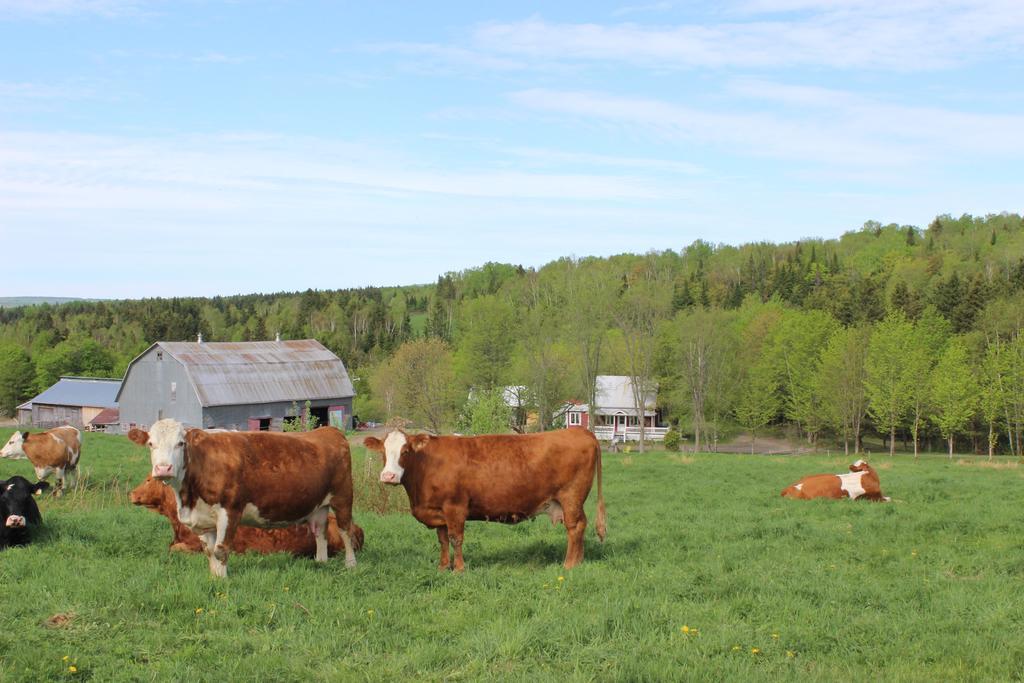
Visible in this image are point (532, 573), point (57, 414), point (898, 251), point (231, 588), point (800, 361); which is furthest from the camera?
point (898, 251)

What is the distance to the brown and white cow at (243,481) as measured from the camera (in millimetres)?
9547

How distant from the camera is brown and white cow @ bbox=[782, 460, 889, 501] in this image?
1789 cm

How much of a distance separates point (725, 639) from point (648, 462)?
82.2 ft

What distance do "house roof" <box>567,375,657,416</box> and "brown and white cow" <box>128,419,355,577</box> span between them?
2735 inches

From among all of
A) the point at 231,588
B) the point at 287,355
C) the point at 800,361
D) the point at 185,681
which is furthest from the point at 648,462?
the point at 800,361

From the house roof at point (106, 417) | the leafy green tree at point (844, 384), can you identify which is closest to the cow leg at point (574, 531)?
the leafy green tree at point (844, 384)

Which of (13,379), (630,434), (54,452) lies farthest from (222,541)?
(13,379)

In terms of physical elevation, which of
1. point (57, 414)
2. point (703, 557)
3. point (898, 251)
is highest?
point (898, 251)

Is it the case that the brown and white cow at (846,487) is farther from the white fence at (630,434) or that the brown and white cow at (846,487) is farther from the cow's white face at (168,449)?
the white fence at (630,434)

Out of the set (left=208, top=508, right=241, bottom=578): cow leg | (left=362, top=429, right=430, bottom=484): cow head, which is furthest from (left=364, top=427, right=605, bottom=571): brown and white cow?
(left=208, top=508, right=241, bottom=578): cow leg

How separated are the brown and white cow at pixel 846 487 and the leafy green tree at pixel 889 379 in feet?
150

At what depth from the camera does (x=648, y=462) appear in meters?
32.5

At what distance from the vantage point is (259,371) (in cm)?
6250

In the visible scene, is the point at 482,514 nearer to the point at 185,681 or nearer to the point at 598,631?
the point at 598,631
